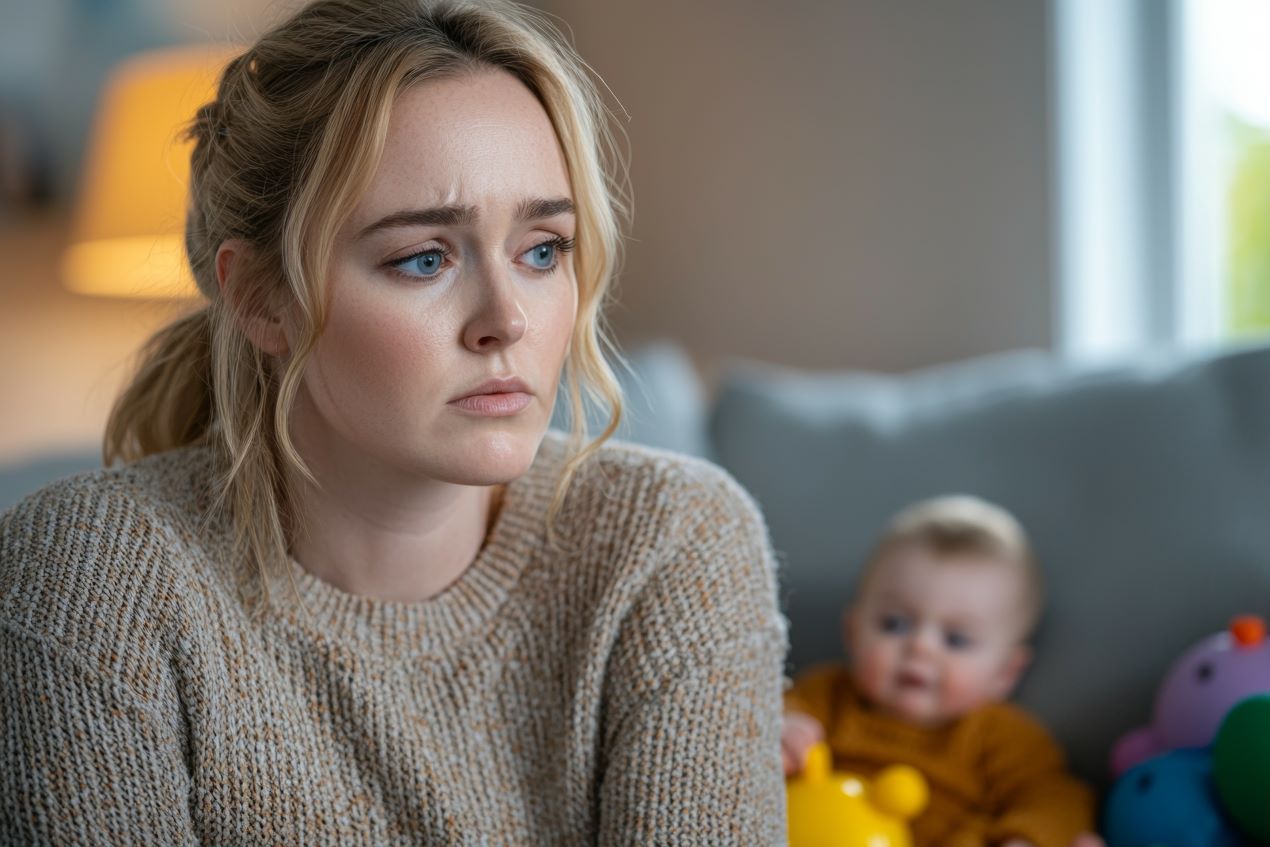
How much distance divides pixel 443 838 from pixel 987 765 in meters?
0.76

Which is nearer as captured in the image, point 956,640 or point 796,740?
point 796,740

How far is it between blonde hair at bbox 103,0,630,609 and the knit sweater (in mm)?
61

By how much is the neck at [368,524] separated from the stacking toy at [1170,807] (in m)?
0.79

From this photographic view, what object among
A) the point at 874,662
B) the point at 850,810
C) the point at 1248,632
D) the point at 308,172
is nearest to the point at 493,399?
the point at 308,172

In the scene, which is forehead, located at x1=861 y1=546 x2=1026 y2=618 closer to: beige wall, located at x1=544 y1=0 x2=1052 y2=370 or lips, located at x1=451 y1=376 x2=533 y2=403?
lips, located at x1=451 y1=376 x2=533 y2=403

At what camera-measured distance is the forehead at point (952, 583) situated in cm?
163

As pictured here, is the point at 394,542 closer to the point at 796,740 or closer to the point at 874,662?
the point at 796,740

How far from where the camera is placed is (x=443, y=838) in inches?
44.9

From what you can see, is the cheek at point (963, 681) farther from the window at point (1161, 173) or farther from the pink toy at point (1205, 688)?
the window at point (1161, 173)

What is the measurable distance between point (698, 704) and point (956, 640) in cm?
64

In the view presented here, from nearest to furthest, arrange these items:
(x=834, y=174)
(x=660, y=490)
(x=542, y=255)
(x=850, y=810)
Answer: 1. (x=542, y=255)
2. (x=660, y=490)
3. (x=850, y=810)
4. (x=834, y=174)

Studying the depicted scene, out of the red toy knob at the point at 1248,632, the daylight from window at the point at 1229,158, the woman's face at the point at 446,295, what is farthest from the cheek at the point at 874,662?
the daylight from window at the point at 1229,158

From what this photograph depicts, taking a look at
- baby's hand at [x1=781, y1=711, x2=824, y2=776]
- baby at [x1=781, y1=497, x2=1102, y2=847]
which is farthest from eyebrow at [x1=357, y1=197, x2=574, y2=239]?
baby at [x1=781, y1=497, x2=1102, y2=847]

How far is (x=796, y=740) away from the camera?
1.47 meters
